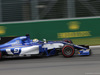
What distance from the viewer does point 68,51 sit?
24.4 ft

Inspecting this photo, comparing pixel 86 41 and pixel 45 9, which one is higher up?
pixel 45 9

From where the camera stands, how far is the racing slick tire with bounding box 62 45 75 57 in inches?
291

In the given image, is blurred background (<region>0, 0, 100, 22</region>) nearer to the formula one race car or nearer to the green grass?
the green grass

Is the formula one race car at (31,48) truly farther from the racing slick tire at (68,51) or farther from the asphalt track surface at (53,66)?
the asphalt track surface at (53,66)

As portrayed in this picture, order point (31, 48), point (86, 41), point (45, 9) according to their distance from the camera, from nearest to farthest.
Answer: point (31, 48) < point (86, 41) < point (45, 9)

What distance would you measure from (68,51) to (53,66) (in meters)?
1.26

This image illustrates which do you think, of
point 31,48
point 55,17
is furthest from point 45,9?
point 31,48

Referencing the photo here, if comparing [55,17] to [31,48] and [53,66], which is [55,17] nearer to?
[31,48]

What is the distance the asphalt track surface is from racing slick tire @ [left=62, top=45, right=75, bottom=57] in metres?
0.17

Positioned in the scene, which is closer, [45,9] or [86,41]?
[86,41]

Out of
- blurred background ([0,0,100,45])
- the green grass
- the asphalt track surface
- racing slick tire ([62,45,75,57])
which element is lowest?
the asphalt track surface

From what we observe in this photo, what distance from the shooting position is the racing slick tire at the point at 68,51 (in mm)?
7400

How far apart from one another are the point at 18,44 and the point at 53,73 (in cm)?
240

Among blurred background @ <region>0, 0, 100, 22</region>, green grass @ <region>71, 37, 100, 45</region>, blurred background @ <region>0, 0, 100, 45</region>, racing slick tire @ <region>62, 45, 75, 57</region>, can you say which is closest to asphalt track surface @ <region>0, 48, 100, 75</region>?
racing slick tire @ <region>62, 45, 75, 57</region>
